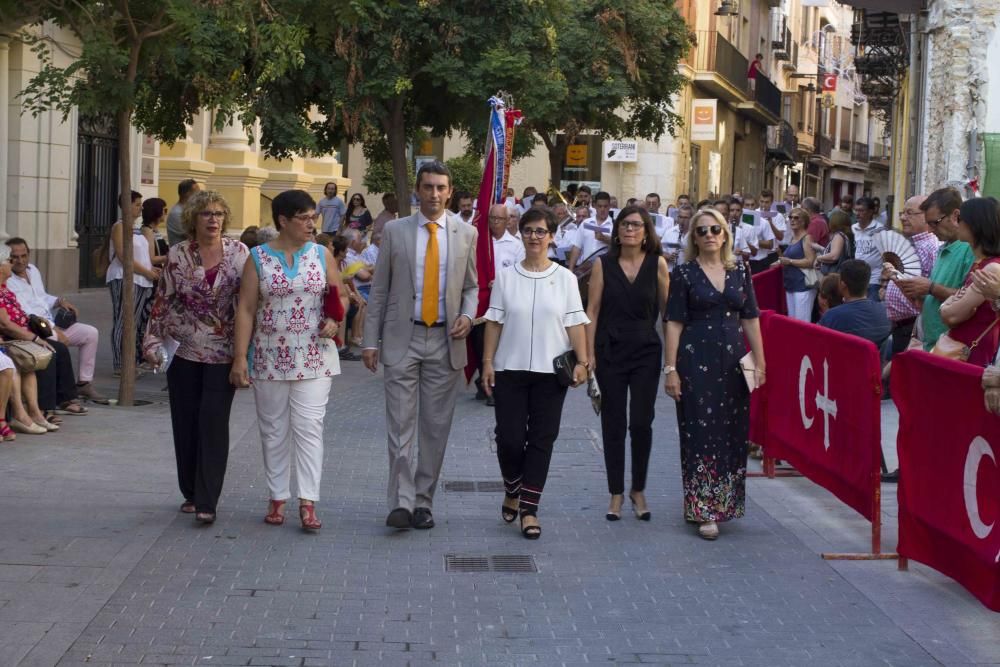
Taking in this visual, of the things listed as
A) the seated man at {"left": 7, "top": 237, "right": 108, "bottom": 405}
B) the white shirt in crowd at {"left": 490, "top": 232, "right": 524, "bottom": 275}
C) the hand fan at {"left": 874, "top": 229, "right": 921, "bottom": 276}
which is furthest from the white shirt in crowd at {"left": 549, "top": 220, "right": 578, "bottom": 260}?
the seated man at {"left": 7, "top": 237, "right": 108, "bottom": 405}

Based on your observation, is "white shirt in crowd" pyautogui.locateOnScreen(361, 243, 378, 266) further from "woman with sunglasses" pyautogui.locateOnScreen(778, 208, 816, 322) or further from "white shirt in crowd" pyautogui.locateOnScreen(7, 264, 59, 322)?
"white shirt in crowd" pyautogui.locateOnScreen(7, 264, 59, 322)

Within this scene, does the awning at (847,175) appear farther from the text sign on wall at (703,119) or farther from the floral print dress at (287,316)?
the floral print dress at (287,316)

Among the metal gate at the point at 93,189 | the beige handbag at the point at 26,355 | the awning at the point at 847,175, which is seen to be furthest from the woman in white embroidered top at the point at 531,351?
the awning at the point at 847,175

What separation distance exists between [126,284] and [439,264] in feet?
17.2

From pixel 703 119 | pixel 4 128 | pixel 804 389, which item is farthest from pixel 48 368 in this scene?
pixel 703 119

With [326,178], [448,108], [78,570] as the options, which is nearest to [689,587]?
[78,570]

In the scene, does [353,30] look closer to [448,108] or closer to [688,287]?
[448,108]

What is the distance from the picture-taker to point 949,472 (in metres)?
6.63

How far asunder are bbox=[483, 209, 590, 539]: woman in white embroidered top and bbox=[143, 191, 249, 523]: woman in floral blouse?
140 centimetres

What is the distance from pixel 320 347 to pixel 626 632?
2.63 metres

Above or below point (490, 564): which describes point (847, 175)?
above

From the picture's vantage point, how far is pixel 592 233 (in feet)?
63.3

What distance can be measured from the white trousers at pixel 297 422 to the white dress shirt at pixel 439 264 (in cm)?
65

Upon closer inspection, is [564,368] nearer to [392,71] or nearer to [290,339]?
[290,339]
